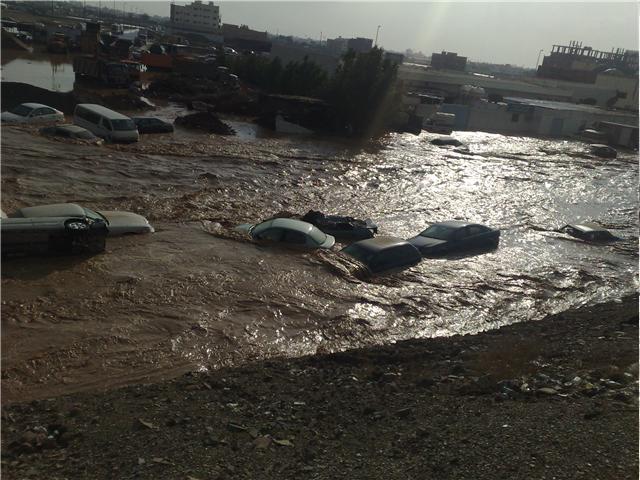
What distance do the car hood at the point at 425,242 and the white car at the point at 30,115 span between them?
20.0 metres

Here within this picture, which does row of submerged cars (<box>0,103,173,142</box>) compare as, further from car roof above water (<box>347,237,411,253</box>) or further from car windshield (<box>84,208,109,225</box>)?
car roof above water (<box>347,237,411,253</box>)

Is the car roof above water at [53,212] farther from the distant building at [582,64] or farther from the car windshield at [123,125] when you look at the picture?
the distant building at [582,64]

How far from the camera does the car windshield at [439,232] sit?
17.2 metres

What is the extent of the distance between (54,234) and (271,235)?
5192mm

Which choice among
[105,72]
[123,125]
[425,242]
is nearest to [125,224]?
[425,242]

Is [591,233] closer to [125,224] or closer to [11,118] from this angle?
[125,224]

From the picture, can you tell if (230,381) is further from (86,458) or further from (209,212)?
(209,212)

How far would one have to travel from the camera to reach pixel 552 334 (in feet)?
38.1

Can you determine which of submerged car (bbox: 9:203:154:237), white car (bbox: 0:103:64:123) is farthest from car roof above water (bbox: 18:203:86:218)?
white car (bbox: 0:103:64:123)

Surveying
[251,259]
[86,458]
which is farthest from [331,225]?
[86,458]

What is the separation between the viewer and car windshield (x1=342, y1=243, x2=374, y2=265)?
1473cm

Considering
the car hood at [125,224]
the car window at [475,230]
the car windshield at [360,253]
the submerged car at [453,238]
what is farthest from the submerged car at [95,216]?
the car window at [475,230]

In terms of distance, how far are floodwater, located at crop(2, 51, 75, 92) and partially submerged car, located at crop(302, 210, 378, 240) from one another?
31.8 metres

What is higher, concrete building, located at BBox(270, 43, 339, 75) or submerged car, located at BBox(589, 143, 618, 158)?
concrete building, located at BBox(270, 43, 339, 75)
